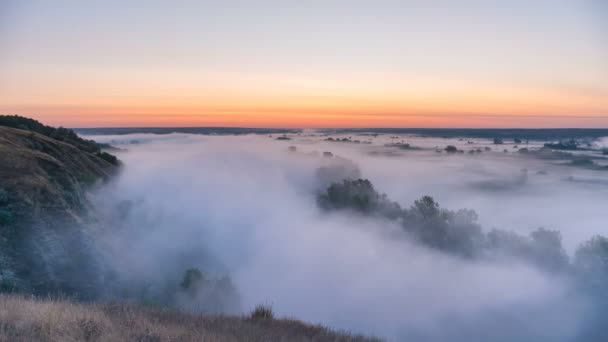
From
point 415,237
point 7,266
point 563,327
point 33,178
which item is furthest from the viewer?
point 415,237

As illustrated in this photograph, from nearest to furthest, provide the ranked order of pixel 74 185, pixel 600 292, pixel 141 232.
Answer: pixel 74 185, pixel 141 232, pixel 600 292

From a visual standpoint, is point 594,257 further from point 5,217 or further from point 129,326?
point 5,217

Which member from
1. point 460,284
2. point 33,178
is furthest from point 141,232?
point 460,284

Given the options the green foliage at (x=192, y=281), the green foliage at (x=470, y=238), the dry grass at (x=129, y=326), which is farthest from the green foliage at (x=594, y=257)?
the dry grass at (x=129, y=326)

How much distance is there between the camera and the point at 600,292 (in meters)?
45.4

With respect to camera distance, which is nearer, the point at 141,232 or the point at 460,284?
the point at 141,232

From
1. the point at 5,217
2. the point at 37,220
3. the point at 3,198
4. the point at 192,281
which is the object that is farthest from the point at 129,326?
the point at 3,198

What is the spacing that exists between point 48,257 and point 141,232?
16395mm

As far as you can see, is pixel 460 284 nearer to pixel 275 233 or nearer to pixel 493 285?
pixel 493 285

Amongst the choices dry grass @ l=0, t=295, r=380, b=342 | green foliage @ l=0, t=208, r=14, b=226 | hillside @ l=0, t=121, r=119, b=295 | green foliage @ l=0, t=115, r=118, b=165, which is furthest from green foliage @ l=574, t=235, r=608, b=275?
green foliage @ l=0, t=115, r=118, b=165

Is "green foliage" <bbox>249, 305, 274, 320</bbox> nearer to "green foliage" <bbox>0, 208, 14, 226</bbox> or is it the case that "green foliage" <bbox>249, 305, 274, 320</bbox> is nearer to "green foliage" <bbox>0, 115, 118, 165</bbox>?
"green foliage" <bbox>0, 208, 14, 226</bbox>

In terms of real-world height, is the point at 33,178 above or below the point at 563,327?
above

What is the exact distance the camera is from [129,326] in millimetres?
9438

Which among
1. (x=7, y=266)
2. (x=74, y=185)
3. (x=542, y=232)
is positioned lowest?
(x=542, y=232)
